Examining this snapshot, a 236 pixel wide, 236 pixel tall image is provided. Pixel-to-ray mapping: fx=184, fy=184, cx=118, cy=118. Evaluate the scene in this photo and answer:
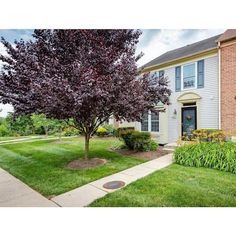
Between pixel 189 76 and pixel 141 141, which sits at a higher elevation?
pixel 189 76

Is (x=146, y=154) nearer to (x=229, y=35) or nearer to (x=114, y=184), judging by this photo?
A: (x=114, y=184)

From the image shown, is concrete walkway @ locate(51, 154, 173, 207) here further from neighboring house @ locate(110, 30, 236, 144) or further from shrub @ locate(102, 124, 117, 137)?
shrub @ locate(102, 124, 117, 137)

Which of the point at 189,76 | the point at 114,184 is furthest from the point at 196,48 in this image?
the point at 114,184

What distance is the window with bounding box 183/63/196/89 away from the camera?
8555 mm

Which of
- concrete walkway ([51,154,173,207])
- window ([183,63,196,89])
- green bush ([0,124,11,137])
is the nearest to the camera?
concrete walkway ([51,154,173,207])

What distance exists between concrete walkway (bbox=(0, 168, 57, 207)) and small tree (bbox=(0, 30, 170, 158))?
5.66ft

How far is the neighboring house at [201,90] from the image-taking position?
7332mm

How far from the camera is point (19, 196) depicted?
352 centimetres

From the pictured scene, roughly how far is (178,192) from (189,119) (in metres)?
6.02

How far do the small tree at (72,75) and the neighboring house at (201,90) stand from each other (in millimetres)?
2216

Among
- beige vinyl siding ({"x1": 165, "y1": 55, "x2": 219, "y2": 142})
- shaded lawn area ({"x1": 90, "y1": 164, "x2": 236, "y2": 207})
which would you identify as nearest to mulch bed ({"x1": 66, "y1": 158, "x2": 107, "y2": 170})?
shaded lawn area ({"x1": 90, "y1": 164, "x2": 236, "y2": 207})

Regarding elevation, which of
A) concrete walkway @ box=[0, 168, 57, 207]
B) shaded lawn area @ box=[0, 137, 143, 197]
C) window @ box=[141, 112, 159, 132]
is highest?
window @ box=[141, 112, 159, 132]
